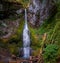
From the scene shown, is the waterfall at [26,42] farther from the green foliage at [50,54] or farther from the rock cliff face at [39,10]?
the green foliage at [50,54]

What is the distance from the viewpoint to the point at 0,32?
15.1 metres

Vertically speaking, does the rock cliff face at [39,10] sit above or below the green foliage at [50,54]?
above

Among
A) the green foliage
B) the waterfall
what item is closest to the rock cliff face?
the waterfall

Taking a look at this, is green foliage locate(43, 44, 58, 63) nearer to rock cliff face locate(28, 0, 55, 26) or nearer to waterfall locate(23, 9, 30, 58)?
waterfall locate(23, 9, 30, 58)

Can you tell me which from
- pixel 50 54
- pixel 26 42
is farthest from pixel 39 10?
pixel 50 54

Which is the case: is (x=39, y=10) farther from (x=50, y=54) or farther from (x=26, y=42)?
(x=50, y=54)

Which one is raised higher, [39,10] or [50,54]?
[39,10]

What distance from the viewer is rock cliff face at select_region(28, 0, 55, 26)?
16031 mm

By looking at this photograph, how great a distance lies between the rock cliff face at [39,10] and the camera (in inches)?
631

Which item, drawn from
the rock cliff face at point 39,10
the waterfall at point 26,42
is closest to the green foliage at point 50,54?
the waterfall at point 26,42

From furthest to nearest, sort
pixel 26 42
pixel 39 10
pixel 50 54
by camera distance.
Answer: pixel 39 10 < pixel 26 42 < pixel 50 54

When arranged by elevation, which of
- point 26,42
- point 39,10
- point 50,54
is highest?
point 39,10

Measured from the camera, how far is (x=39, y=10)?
53.8 ft

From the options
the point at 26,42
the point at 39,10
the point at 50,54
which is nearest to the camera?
the point at 50,54
